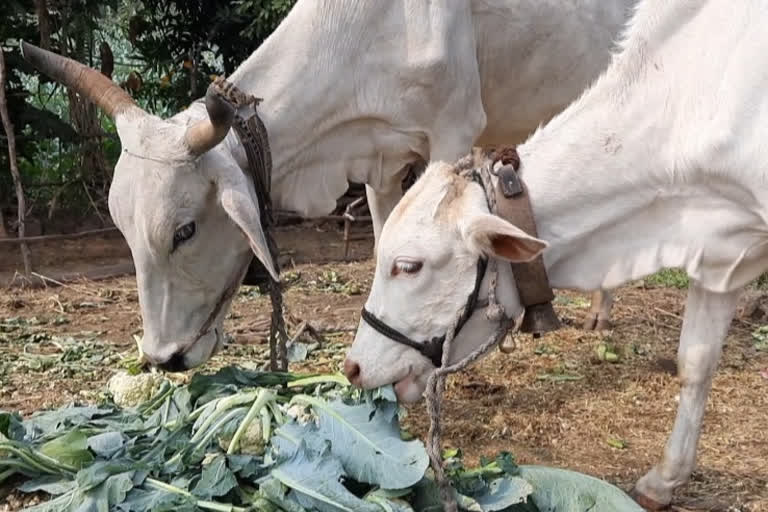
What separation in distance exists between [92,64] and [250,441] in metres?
7.71

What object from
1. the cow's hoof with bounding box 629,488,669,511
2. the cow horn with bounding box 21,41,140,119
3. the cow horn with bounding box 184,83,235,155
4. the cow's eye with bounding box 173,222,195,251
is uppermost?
the cow horn with bounding box 21,41,140,119

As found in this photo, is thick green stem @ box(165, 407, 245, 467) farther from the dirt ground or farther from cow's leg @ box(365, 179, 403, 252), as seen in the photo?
cow's leg @ box(365, 179, 403, 252)

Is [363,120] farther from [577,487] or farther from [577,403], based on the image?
[577,487]

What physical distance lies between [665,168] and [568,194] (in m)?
0.31

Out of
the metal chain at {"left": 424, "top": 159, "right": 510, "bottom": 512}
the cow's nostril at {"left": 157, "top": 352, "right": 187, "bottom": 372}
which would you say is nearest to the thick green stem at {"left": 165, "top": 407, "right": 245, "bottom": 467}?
the metal chain at {"left": 424, "top": 159, "right": 510, "bottom": 512}

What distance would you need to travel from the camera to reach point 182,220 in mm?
4125

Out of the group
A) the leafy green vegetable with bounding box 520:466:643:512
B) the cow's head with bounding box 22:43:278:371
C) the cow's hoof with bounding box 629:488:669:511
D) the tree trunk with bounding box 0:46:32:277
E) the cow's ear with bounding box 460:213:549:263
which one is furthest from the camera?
the tree trunk with bounding box 0:46:32:277

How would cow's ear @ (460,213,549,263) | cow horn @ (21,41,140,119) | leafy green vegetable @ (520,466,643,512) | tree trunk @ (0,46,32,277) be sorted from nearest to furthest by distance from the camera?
cow's ear @ (460,213,549,263) < leafy green vegetable @ (520,466,643,512) < cow horn @ (21,41,140,119) < tree trunk @ (0,46,32,277)

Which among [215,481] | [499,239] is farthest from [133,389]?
[499,239]

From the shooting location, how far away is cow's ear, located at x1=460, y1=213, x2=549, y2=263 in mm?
2916

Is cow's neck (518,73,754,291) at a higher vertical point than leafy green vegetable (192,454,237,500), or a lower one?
higher

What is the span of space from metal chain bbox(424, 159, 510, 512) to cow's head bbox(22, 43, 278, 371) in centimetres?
107

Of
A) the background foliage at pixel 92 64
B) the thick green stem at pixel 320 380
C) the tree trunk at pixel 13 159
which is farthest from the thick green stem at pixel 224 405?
the background foliage at pixel 92 64

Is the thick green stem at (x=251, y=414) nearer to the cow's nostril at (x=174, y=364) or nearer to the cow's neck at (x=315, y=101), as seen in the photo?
the cow's nostril at (x=174, y=364)
